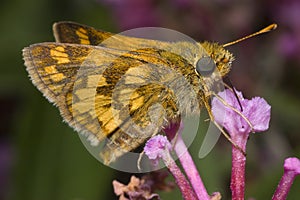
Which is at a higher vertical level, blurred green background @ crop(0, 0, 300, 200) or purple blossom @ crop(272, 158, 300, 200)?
purple blossom @ crop(272, 158, 300, 200)

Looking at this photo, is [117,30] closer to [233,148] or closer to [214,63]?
[214,63]

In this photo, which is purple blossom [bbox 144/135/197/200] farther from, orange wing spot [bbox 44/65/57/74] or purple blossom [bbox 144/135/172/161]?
orange wing spot [bbox 44/65/57/74]

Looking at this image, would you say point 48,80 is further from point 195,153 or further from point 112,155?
point 195,153

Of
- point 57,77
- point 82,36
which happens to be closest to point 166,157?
point 57,77

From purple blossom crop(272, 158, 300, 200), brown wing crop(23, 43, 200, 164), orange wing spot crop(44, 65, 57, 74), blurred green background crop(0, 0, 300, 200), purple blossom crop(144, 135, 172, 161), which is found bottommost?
blurred green background crop(0, 0, 300, 200)

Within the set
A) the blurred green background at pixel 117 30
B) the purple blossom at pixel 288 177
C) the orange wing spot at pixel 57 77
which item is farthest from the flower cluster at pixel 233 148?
the blurred green background at pixel 117 30

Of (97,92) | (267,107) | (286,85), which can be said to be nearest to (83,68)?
(97,92)

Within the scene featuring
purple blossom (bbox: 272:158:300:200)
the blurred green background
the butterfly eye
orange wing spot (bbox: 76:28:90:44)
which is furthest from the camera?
the blurred green background

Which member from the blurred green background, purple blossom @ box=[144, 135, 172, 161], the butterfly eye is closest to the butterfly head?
the butterfly eye
